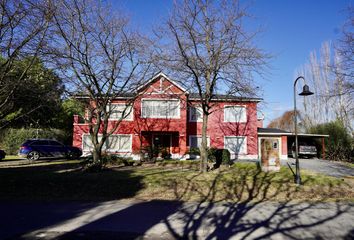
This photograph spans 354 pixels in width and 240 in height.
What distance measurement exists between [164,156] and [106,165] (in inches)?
271

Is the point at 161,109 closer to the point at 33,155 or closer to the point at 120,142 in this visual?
the point at 120,142

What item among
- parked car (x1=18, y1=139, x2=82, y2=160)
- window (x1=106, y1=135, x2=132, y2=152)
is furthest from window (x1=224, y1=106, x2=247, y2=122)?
parked car (x1=18, y1=139, x2=82, y2=160)

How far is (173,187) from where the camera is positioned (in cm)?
1264

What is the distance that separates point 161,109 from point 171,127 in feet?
6.02

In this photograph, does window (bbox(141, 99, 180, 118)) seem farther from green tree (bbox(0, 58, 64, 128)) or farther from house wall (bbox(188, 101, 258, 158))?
green tree (bbox(0, 58, 64, 128))

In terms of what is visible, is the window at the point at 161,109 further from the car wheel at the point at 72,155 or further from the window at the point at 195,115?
the car wheel at the point at 72,155

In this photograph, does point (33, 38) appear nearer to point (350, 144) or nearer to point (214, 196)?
point (214, 196)

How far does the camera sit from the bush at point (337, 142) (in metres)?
28.2

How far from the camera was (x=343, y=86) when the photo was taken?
16344 millimetres

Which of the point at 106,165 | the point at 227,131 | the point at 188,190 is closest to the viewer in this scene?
the point at 188,190

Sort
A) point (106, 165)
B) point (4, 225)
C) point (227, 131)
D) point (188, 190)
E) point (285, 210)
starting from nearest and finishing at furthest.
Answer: point (4, 225), point (285, 210), point (188, 190), point (106, 165), point (227, 131)

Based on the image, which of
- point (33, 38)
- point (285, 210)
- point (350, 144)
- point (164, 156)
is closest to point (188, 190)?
Result: point (285, 210)

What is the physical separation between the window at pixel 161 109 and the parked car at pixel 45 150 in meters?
7.13

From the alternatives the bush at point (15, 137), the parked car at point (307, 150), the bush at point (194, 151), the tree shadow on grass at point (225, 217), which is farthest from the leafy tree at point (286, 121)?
the tree shadow on grass at point (225, 217)
